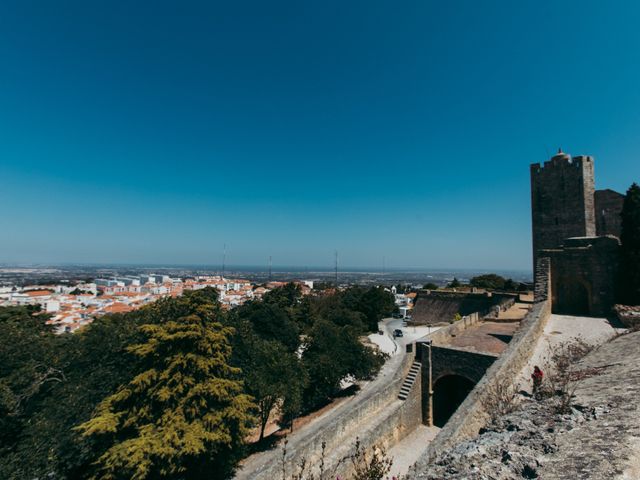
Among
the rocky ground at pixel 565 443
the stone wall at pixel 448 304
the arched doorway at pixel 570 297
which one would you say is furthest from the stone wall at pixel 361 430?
the stone wall at pixel 448 304

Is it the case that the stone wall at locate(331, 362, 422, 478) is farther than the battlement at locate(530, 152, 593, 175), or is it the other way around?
the battlement at locate(530, 152, 593, 175)

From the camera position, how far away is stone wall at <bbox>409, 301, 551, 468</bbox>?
526 cm

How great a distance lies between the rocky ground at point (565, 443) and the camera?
2.29m

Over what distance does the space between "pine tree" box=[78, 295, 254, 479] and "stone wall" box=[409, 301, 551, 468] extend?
5.60m

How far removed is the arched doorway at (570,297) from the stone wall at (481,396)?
4.98 m

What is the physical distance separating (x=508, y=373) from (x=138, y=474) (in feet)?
29.3

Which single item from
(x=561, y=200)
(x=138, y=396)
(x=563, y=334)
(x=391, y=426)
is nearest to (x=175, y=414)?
(x=138, y=396)

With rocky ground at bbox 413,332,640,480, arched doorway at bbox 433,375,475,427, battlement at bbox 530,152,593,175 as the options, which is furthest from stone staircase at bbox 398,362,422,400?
battlement at bbox 530,152,593,175

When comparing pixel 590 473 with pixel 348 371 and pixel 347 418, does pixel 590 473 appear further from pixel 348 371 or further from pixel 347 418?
pixel 348 371

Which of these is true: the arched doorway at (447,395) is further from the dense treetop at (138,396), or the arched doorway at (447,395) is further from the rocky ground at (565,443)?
the rocky ground at (565,443)

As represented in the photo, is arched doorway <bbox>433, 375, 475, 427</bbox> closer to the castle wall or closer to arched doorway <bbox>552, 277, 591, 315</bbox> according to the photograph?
arched doorway <bbox>552, 277, 591, 315</bbox>

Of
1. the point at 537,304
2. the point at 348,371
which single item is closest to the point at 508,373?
the point at 537,304

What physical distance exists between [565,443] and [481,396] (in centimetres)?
432

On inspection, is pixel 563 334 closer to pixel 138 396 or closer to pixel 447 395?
pixel 447 395
